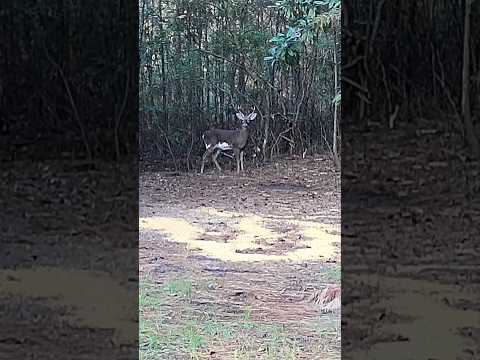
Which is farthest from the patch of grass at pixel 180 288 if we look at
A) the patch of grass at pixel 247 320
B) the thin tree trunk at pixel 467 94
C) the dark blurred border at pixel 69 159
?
the thin tree trunk at pixel 467 94

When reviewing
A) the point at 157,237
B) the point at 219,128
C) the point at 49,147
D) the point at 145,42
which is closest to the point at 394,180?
the point at 49,147

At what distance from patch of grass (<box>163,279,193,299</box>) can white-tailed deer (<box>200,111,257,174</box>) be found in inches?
105

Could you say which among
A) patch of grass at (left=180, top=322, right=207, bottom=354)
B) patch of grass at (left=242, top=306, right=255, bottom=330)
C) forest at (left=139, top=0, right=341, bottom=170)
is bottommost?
patch of grass at (left=242, top=306, right=255, bottom=330)

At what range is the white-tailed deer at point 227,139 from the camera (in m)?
5.80

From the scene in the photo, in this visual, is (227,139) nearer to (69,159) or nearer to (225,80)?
(225,80)

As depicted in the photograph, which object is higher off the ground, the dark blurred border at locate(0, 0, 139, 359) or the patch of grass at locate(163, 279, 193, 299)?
the dark blurred border at locate(0, 0, 139, 359)

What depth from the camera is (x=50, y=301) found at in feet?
3.83

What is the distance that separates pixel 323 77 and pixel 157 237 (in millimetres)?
2397

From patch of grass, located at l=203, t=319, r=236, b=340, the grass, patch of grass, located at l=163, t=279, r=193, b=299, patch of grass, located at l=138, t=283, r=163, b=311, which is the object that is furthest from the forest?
patch of grass, located at l=203, t=319, r=236, b=340

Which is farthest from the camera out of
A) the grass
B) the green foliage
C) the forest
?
the forest

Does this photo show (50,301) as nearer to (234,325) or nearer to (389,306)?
(389,306)

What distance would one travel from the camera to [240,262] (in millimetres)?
3637

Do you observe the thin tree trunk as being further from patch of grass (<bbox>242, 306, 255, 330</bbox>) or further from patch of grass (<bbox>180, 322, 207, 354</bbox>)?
patch of grass (<bbox>242, 306, 255, 330</bbox>)

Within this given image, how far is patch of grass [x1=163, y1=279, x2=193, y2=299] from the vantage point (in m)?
2.99
